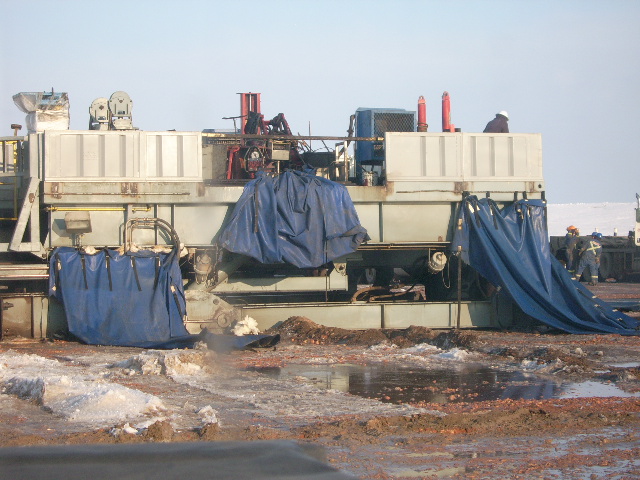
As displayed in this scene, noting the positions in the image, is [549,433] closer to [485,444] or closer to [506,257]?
[485,444]

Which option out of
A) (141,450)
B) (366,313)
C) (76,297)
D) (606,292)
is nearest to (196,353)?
(76,297)

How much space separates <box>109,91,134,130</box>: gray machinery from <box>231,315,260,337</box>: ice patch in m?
4.00

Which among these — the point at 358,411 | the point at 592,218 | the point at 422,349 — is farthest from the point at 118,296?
the point at 592,218

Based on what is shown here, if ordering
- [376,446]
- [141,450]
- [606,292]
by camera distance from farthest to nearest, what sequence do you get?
[606,292]
[376,446]
[141,450]

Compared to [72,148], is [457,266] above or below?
below

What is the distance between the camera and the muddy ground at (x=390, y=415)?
223 inches

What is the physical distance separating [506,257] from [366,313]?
2587 mm

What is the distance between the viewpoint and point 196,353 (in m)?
10.1

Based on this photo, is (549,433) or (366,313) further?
(366,313)

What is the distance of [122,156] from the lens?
13.2 m

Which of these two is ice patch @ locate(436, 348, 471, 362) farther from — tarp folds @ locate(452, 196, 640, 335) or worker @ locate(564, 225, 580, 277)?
worker @ locate(564, 225, 580, 277)

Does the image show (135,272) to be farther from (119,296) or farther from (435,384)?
(435,384)

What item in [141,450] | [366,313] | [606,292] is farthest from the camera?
[606,292]

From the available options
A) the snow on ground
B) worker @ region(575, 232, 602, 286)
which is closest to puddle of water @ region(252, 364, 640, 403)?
worker @ region(575, 232, 602, 286)
